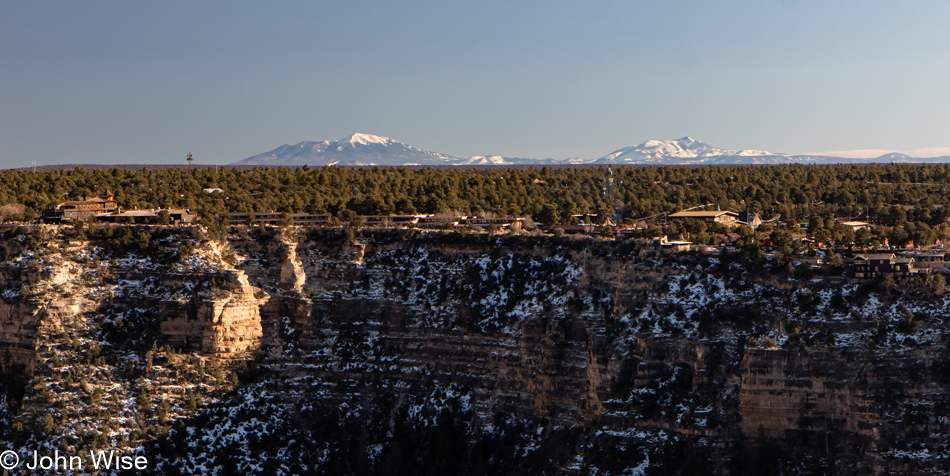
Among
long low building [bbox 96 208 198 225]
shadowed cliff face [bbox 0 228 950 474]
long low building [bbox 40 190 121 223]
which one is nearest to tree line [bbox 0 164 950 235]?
long low building [bbox 96 208 198 225]

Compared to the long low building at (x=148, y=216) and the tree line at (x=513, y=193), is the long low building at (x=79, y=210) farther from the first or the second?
the tree line at (x=513, y=193)

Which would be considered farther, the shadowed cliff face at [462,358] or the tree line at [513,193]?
the tree line at [513,193]

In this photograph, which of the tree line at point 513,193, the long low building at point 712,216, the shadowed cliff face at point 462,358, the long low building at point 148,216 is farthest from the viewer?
the tree line at point 513,193

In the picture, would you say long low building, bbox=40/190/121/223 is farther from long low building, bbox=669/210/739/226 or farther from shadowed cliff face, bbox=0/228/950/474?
long low building, bbox=669/210/739/226

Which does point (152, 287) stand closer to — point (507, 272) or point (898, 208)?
point (507, 272)

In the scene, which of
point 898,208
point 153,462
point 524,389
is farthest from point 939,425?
point 153,462

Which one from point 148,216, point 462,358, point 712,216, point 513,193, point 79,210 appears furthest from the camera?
point 513,193

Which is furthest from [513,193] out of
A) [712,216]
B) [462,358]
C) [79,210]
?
[79,210]

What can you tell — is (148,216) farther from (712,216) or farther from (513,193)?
(712,216)

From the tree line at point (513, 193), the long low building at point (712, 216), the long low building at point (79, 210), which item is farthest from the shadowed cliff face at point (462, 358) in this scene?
the long low building at point (712, 216)

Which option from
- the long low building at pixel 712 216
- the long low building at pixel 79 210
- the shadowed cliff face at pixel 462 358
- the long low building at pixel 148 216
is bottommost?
the shadowed cliff face at pixel 462 358
